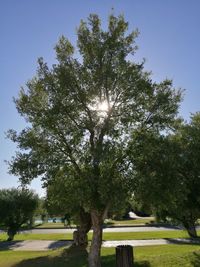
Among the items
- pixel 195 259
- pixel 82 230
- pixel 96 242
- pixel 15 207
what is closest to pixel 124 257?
pixel 96 242

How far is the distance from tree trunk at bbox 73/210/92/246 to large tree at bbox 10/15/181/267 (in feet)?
29.9

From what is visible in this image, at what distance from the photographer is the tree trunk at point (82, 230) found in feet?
101

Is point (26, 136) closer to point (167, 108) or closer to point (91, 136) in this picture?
point (91, 136)

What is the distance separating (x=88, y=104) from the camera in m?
22.9

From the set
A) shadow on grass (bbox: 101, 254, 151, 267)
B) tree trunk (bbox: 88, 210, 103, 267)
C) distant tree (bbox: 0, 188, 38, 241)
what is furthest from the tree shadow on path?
distant tree (bbox: 0, 188, 38, 241)

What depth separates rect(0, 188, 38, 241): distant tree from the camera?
51656 millimetres

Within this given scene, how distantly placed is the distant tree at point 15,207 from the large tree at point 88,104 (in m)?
30.0

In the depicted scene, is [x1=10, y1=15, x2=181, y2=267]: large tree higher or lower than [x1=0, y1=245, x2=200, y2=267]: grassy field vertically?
higher

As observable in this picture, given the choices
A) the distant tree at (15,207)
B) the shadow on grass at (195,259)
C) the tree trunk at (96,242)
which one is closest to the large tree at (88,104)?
the tree trunk at (96,242)

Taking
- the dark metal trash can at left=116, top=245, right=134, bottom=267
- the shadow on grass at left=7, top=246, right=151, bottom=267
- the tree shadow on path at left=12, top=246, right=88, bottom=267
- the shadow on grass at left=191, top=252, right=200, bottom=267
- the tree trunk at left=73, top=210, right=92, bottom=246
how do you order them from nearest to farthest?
1. the dark metal trash can at left=116, top=245, right=134, bottom=267
2. the shadow on grass at left=191, top=252, right=200, bottom=267
3. the shadow on grass at left=7, top=246, right=151, bottom=267
4. the tree shadow on path at left=12, top=246, right=88, bottom=267
5. the tree trunk at left=73, top=210, right=92, bottom=246

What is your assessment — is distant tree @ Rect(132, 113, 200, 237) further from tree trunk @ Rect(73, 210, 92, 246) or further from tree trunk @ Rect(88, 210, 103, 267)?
tree trunk @ Rect(73, 210, 92, 246)

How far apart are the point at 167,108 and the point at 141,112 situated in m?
1.62

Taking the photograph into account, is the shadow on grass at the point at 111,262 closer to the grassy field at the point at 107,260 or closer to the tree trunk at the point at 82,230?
the grassy field at the point at 107,260

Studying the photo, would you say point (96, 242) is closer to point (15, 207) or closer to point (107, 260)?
point (107, 260)
